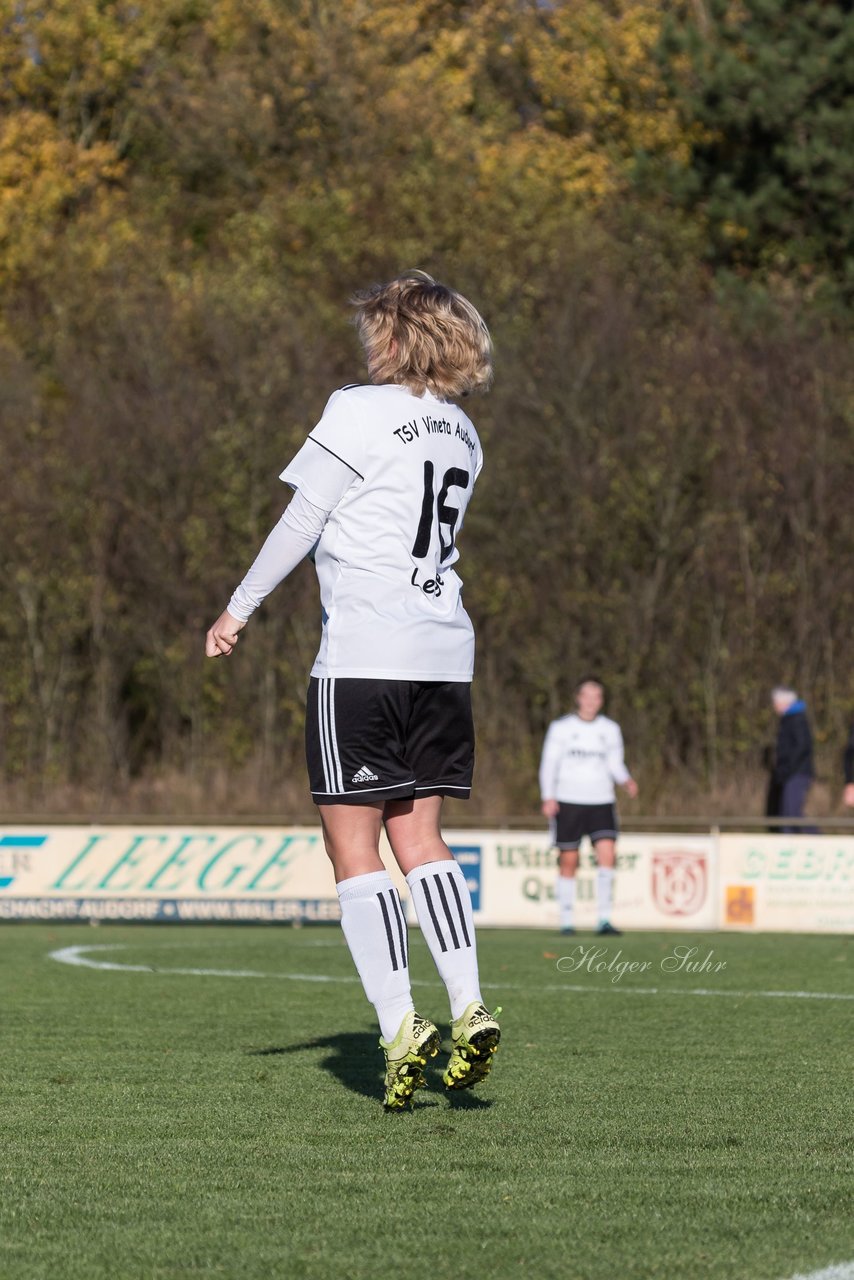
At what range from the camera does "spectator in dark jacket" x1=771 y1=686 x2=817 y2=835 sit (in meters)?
20.0

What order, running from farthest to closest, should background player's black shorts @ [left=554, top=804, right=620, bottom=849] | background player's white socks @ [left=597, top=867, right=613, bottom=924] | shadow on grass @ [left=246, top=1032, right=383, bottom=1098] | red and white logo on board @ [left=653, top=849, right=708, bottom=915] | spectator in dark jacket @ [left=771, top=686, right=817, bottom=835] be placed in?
spectator in dark jacket @ [left=771, top=686, right=817, bottom=835] < red and white logo on board @ [left=653, top=849, right=708, bottom=915] < background player's black shorts @ [left=554, top=804, right=620, bottom=849] < background player's white socks @ [left=597, top=867, right=613, bottom=924] < shadow on grass @ [left=246, top=1032, right=383, bottom=1098]

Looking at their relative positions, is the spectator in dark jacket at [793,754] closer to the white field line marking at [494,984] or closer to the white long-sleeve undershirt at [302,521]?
the white field line marking at [494,984]

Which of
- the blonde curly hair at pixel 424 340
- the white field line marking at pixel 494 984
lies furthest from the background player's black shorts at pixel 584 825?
the blonde curly hair at pixel 424 340

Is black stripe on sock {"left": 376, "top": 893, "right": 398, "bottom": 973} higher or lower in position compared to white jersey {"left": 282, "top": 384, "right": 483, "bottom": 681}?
lower

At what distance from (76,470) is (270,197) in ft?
26.0

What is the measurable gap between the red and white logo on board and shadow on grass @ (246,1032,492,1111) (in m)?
10.1

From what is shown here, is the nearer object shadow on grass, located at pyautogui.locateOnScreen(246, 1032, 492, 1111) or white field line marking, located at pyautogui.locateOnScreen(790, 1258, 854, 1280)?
white field line marking, located at pyautogui.locateOnScreen(790, 1258, 854, 1280)

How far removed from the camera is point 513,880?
16.8m

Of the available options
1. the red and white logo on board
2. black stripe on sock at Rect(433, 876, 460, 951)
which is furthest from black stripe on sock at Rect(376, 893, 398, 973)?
the red and white logo on board

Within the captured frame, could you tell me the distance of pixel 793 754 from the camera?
19984mm

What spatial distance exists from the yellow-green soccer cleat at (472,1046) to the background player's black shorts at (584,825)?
10.9 meters

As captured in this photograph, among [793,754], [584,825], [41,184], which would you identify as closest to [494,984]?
[584,825]

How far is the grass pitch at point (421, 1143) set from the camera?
10.9ft

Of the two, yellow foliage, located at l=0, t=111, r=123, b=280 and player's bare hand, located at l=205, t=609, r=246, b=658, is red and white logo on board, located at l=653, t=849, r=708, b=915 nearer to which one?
player's bare hand, located at l=205, t=609, r=246, b=658
